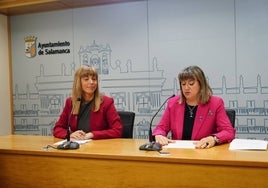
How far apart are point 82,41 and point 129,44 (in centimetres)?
71

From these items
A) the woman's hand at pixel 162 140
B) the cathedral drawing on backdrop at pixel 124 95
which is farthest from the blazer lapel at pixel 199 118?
the cathedral drawing on backdrop at pixel 124 95

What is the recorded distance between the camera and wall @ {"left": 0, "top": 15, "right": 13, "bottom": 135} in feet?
15.9

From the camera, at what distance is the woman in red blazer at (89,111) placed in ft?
9.85

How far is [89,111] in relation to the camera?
3.03 meters

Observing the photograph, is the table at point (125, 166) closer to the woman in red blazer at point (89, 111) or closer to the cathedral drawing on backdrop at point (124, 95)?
the woman in red blazer at point (89, 111)

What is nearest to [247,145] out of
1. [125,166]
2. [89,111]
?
[125,166]

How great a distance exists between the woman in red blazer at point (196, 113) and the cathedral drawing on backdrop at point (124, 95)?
52.1 inches

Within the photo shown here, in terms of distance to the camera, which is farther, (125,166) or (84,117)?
(84,117)

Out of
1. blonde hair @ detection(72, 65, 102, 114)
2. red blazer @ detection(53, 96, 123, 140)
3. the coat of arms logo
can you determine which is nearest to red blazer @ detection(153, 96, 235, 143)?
red blazer @ detection(53, 96, 123, 140)

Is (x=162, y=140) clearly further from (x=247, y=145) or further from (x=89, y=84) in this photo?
(x=89, y=84)

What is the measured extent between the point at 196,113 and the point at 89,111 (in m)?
0.98

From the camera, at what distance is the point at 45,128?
488 centimetres

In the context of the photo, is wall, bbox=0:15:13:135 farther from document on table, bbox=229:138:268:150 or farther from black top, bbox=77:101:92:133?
document on table, bbox=229:138:268:150

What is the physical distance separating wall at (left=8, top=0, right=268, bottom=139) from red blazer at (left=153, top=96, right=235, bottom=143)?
134 centimetres
